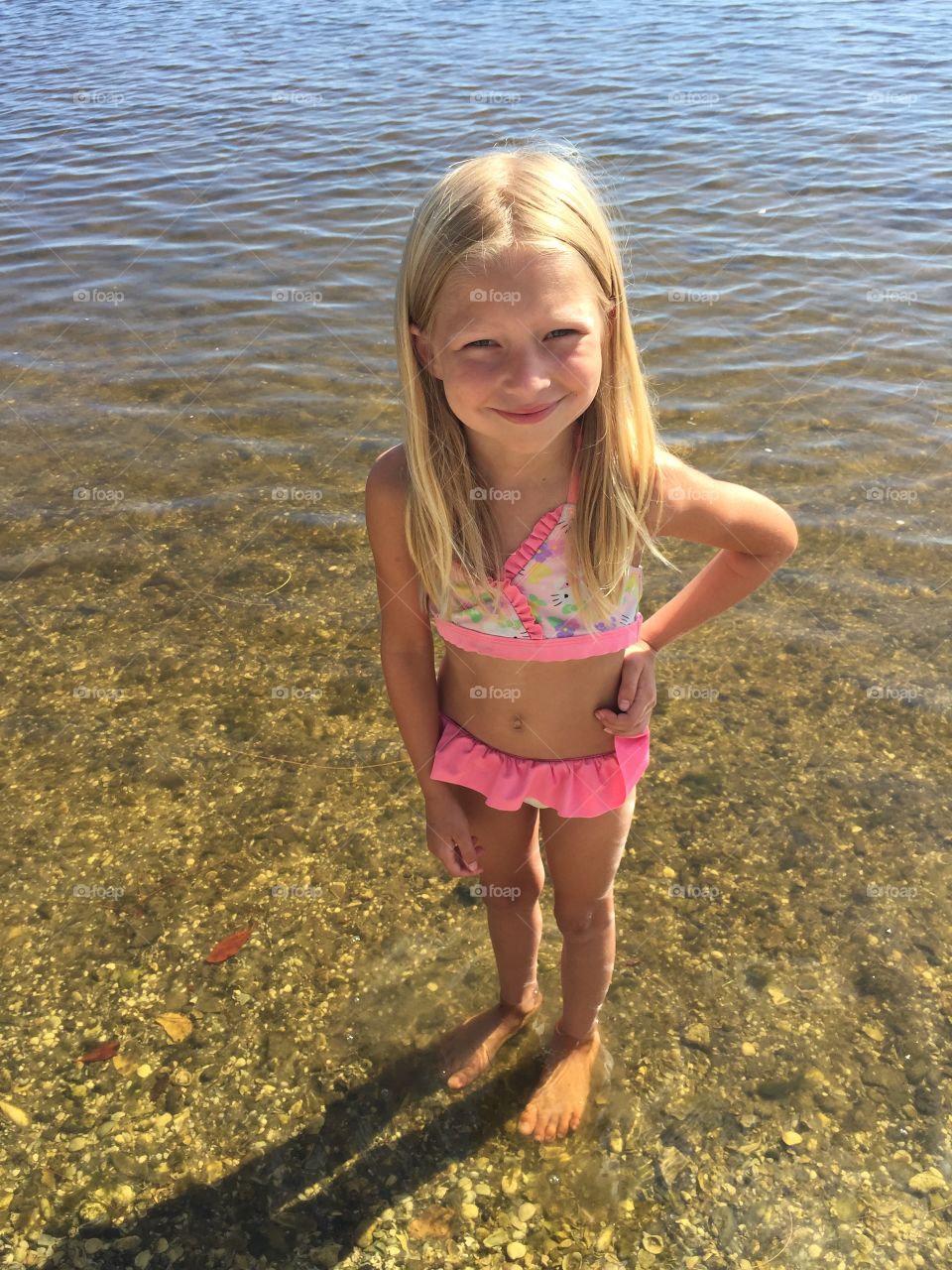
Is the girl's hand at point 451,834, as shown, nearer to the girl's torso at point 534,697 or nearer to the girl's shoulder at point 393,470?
the girl's torso at point 534,697

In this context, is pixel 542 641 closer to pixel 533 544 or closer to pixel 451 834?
pixel 533 544

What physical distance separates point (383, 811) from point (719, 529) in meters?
1.74

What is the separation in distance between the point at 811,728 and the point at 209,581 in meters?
2.61

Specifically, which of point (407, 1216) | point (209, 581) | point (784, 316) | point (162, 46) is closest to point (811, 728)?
point (407, 1216)

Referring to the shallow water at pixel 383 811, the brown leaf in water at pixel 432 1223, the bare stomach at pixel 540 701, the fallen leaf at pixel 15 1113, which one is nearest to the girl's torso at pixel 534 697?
the bare stomach at pixel 540 701

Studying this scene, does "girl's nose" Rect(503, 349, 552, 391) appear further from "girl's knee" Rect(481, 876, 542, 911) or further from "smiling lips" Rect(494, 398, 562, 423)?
"girl's knee" Rect(481, 876, 542, 911)

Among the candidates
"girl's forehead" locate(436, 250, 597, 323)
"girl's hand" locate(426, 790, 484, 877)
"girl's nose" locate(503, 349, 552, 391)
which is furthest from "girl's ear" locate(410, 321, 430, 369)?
"girl's hand" locate(426, 790, 484, 877)

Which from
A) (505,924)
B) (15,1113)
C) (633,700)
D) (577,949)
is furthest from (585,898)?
(15,1113)

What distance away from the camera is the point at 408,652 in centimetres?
243

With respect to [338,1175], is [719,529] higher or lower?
higher

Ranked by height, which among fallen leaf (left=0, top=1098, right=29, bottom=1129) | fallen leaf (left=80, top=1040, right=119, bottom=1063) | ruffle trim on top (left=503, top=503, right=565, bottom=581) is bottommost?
fallen leaf (left=80, top=1040, right=119, bottom=1063)

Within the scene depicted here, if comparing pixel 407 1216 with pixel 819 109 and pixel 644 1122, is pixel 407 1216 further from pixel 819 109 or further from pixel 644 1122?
pixel 819 109

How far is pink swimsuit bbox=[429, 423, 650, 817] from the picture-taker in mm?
2297

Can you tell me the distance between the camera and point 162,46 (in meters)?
15.3
